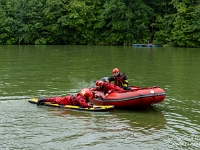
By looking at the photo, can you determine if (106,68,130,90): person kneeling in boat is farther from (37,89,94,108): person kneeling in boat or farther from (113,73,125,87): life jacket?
(37,89,94,108): person kneeling in boat

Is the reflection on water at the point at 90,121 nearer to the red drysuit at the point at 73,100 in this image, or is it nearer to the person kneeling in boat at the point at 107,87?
the red drysuit at the point at 73,100

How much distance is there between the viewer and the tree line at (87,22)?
5328cm

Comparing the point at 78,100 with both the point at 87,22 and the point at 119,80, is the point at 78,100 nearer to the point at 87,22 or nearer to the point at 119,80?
the point at 119,80

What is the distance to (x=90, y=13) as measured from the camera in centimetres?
5544

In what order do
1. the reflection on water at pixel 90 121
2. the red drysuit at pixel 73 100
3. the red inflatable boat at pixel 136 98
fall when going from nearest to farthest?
1. the reflection on water at pixel 90 121
2. the red inflatable boat at pixel 136 98
3. the red drysuit at pixel 73 100

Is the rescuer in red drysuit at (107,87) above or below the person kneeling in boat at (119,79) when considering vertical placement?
below

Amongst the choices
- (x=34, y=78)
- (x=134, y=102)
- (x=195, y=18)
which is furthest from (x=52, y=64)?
(x=195, y=18)

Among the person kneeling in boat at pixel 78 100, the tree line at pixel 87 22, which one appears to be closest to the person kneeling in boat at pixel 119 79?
the person kneeling in boat at pixel 78 100

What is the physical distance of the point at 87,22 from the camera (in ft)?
184

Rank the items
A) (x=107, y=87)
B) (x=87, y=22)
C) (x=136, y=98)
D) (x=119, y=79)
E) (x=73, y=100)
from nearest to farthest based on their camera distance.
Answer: (x=136, y=98) < (x=73, y=100) < (x=107, y=87) < (x=119, y=79) < (x=87, y=22)

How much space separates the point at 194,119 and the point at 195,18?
39911mm

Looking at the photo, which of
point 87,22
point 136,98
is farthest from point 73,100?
point 87,22

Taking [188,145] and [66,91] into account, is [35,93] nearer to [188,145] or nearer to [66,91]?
[66,91]


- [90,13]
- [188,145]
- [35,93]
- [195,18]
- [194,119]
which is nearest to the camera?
[188,145]
